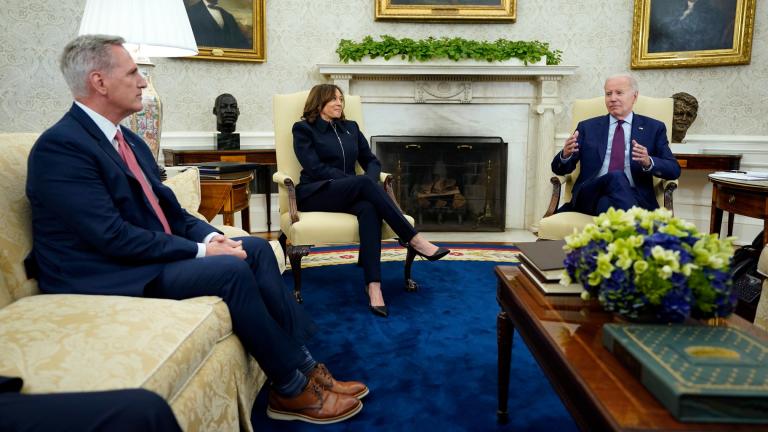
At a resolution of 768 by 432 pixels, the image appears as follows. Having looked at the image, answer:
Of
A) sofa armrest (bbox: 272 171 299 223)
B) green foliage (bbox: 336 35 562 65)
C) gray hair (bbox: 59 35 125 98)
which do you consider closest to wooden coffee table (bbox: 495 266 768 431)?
gray hair (bbox: 59 35 125 98)

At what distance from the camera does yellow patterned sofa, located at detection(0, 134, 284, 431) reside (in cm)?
→ 124

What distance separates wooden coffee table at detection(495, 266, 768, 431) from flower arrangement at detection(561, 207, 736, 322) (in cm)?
14

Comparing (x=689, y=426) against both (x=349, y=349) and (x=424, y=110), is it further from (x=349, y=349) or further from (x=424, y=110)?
(x=424, y=110)

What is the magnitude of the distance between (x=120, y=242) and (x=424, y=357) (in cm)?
138

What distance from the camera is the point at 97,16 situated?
97.9 inches

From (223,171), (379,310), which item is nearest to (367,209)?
(379,310)

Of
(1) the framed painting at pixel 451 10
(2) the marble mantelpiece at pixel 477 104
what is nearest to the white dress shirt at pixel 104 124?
(2) the marble mantelpiece at pixel 477 104

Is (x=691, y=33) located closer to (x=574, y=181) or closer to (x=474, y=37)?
(x=474, y=37)

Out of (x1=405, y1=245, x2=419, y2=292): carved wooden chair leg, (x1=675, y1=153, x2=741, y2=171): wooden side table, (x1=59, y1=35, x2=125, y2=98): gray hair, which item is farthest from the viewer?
(x1=675, y1=153, x2=741, y2=171): wooden side table

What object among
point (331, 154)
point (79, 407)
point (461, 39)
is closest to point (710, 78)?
point (461, 39)

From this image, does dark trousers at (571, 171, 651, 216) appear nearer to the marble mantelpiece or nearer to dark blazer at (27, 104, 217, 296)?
the marble mantelpiece

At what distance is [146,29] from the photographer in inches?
101

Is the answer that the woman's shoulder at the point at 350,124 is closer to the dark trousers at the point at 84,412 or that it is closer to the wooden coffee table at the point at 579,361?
the wooden coffee table at the point at 579,361

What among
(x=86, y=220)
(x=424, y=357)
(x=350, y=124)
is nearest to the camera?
(x=86, y=220)
